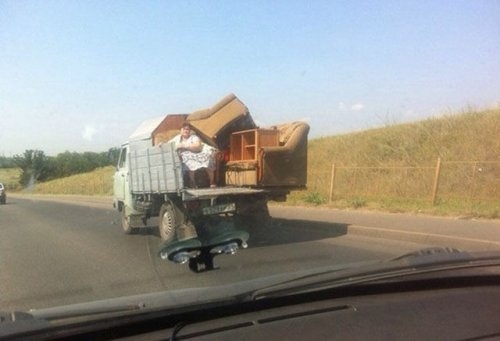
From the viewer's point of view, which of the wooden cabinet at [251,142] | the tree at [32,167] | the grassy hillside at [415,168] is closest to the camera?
the wooden cabinet at [251,142]

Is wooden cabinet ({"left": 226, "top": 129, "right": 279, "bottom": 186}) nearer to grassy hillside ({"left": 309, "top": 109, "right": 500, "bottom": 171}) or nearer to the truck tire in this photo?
the truck tire

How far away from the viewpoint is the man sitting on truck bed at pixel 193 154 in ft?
40.2

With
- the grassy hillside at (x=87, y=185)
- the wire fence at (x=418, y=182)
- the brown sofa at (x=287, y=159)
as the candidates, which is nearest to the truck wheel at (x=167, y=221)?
the brown sofa at (x=287, y=159)

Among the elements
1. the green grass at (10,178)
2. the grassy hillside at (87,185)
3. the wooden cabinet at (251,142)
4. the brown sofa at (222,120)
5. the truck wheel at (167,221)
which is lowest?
the green grass at (10,178)

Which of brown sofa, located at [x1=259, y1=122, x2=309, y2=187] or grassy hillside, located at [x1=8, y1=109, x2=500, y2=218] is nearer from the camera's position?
brown sofa, located at [x1=259, y1=122, x2=309, y2=187]

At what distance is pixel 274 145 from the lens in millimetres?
12773

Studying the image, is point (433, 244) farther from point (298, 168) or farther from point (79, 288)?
point (79, 288)

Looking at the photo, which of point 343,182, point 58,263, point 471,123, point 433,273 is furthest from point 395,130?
point 433,273

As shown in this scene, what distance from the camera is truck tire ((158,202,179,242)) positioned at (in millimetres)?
11789

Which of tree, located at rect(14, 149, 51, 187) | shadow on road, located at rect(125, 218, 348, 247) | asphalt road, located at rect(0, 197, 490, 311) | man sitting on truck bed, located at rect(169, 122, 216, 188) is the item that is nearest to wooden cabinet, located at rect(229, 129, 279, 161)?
man sitting on truck bed, located at rect(169, 122, 216, 188)

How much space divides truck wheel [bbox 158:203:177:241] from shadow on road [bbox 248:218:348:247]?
4.94 ft

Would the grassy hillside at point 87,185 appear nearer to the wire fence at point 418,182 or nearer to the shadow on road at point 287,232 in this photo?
the wire fence at point 418,182

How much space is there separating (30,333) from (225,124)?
11346mm

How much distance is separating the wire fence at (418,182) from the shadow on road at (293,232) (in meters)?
5.36
